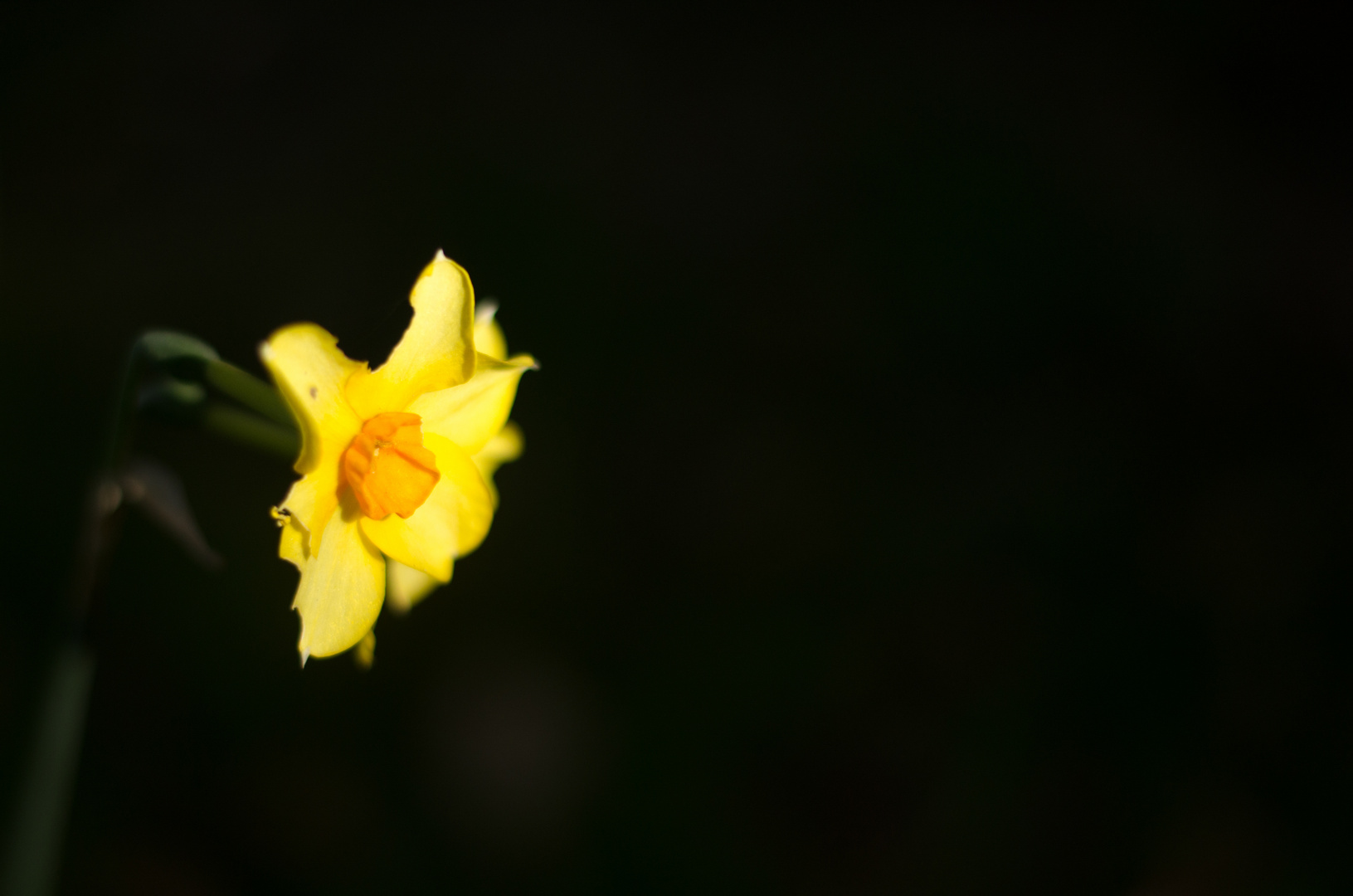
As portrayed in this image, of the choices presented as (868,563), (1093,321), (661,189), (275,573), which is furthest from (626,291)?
(1093,321)

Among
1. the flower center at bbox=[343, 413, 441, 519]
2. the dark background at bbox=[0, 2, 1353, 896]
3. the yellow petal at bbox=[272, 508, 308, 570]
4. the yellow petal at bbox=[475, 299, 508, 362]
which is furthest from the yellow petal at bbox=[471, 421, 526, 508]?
the dark background at bbox=[0, 2, 1353, 896]

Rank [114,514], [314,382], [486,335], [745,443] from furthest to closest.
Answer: [745,443] → [486,335] → [114,514] → [314,382]

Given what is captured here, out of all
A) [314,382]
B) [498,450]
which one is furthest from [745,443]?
[314,382]

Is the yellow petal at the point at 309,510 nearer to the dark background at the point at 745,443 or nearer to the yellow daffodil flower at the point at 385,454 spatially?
the yellow daffodil flower at the point at 385,454

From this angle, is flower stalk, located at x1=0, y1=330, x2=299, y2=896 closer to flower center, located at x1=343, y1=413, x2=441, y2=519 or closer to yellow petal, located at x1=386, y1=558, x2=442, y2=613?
flower center, located at x1=343, y1=413, x2=441, y2=519

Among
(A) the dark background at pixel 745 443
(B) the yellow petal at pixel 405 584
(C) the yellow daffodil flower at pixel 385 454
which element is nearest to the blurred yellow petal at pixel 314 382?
(C) the yellow daffodil flower at pixel 385 454

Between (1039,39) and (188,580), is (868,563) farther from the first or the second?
(1039,39)

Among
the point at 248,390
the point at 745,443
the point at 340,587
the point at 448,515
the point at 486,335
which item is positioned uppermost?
the point at 745,443

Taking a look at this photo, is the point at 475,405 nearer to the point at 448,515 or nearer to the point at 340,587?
the point at 448,515
